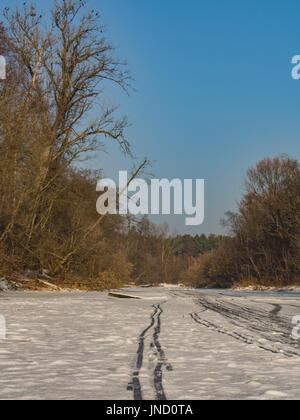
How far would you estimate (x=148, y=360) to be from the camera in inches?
171

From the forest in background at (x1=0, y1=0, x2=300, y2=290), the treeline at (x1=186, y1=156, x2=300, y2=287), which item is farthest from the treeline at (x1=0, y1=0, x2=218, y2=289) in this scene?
the treeline at (x1=186, y1=156, x2=300, y2=287)

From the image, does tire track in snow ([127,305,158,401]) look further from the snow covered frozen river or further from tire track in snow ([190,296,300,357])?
tire track in snow ([190,296,300,357])

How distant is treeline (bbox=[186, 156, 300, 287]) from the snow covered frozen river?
863 inches

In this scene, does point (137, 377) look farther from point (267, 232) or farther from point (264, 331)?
point (267, 232)

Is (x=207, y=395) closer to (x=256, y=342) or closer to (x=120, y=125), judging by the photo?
(x=256, y=342)

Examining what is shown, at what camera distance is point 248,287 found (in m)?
32.0

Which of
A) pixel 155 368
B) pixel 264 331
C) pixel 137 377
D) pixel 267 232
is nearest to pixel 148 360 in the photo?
pixel 155 368

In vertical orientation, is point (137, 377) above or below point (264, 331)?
above

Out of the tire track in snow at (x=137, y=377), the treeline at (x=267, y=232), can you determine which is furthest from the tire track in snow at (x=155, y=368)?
the treeline at (x=267, y=232)

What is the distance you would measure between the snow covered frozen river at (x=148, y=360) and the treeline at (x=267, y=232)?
21928mm

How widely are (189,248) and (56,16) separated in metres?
90.0

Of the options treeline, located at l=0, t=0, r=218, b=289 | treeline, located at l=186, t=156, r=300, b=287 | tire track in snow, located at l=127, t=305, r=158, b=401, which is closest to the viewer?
tire track in snow, located at l=127, t=305, r=158, b=401

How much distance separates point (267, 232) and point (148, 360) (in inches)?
1188

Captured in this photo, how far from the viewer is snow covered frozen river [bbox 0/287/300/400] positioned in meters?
3.19
